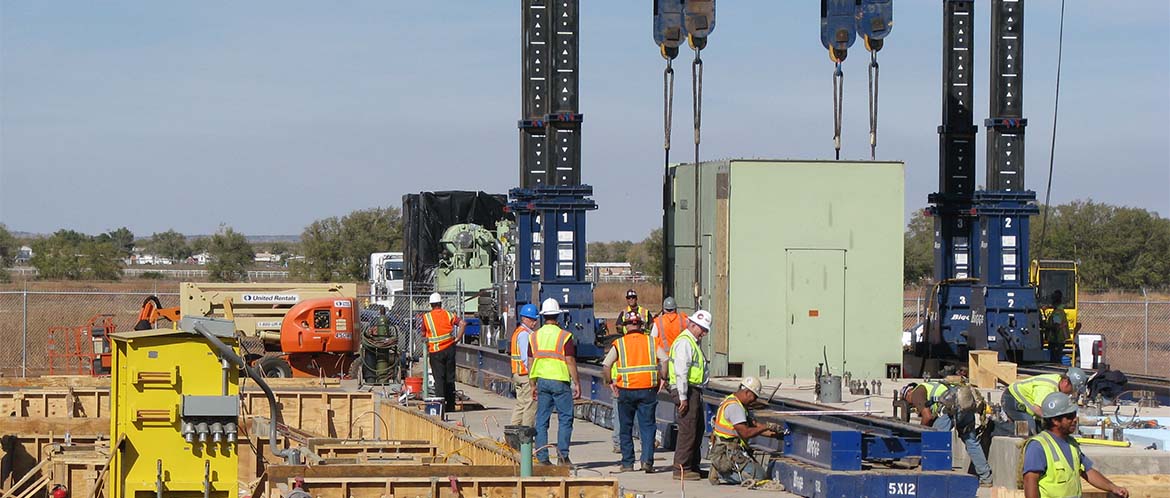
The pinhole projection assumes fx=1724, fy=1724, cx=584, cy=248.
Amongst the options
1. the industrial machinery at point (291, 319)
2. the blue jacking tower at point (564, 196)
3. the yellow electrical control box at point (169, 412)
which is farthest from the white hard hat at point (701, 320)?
the industrial machinery at point (291, 319)

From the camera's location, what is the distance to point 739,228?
25.1m

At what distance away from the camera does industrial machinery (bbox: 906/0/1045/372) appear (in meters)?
26.8

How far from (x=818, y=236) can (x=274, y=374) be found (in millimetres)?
8954

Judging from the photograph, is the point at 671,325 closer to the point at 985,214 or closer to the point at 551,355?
the point at 551,355

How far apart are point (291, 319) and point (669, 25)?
25.2 feet

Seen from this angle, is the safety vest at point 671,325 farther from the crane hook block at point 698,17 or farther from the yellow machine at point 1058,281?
the yellow machine at point 1058,281

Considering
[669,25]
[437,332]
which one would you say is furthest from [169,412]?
[669,25]

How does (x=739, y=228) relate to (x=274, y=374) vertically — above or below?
above

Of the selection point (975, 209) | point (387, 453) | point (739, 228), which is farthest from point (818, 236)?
point (387, 453)

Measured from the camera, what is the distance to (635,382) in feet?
55.0

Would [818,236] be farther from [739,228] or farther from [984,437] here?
[984,437]

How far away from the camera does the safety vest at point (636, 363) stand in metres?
16.6

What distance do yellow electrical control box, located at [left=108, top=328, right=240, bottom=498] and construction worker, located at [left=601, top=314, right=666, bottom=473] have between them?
17.4 ft

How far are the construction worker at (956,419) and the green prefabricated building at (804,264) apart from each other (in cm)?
828
